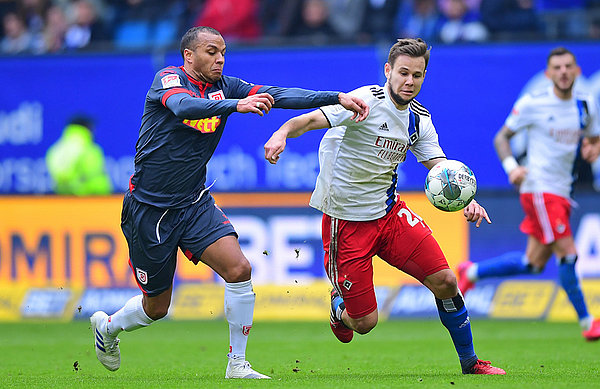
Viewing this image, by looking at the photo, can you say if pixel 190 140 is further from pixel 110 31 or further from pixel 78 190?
pixel 110 31

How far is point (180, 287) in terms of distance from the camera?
12.9m

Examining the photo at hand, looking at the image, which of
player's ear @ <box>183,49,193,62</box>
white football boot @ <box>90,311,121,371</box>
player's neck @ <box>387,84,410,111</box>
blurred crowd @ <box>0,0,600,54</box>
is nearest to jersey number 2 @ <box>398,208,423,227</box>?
player's neck @ <box>387,84,410,111</box>

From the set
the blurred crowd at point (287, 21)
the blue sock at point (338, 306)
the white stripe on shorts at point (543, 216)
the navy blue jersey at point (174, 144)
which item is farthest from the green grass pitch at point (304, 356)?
the blurred crowd at point (287, 21)

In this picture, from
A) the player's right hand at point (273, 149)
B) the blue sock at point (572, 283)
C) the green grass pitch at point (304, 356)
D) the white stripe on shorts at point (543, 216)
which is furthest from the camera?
the white stripe on shorts at point (543, 216)

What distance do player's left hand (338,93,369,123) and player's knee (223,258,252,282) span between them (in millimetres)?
1338

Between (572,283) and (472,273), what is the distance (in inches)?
48.7

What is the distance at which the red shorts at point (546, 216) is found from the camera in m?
10.0

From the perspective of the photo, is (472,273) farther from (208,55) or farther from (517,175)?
(208,55)

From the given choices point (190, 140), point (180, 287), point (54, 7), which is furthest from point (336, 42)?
point (190, 140)

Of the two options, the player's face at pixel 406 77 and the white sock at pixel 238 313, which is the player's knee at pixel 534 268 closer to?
the player's face at pixel 406 77

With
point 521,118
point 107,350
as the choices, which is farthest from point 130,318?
point 521,118

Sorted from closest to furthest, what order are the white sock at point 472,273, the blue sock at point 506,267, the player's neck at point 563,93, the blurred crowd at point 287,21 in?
the player's neck at point 563,93
the blue sock at point 506,267
the white sock at point 472,273
the blurred crowd at point 287,21

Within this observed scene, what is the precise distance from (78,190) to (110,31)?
3464 mm

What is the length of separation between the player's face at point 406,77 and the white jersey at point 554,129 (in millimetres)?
3660
